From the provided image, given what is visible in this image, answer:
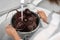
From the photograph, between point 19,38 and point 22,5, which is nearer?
point 19,38

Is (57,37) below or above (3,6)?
below

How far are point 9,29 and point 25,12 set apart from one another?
0.26 ft

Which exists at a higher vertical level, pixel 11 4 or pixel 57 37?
pixel 11 4

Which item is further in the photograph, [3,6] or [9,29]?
[3,6]

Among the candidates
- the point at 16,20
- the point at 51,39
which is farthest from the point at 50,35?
the point at 16,20

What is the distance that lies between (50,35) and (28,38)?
0.26 feet

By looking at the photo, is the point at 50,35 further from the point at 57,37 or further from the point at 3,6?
the point at 3,6

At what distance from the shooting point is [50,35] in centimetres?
54

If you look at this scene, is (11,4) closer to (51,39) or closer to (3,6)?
(3,6)

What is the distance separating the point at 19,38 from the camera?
0.48 metres

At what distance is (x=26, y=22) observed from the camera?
0.49 m

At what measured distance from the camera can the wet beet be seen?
1.60 feet

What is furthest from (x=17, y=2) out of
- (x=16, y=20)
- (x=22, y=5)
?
(x=16, y=20)

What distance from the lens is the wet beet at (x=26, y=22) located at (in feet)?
1.60
